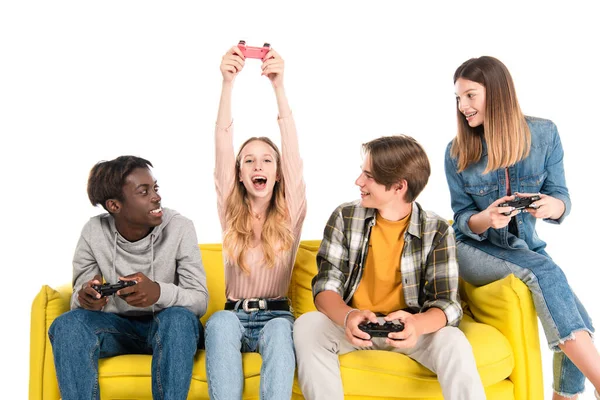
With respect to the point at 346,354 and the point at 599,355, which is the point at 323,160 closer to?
the point at 346,354

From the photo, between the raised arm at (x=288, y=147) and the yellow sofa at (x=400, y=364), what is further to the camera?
the raised arm at (x=288, y=147)

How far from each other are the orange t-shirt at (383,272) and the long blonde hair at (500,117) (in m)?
0.51

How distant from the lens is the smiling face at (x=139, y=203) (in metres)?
3.13

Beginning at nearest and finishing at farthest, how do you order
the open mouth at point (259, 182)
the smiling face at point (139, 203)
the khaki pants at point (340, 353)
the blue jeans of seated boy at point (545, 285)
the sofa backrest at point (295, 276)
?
the khaki pants at point (340, 353), the blue jeans of seated boy at point (545, 285), the smiling face at point (139, 203), the open mouth at point (259, 182), the sofa backrest at point (295, 276)

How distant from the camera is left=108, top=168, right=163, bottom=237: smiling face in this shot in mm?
3129

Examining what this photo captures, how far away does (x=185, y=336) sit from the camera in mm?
2854

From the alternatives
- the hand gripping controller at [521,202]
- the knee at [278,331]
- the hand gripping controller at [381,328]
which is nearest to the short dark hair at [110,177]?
the knee at [278,331]

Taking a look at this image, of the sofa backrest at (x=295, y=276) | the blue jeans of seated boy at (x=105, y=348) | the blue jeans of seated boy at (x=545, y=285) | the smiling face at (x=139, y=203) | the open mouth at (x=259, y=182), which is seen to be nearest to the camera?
the blue jeans of seated boy at (x=105, y=348)

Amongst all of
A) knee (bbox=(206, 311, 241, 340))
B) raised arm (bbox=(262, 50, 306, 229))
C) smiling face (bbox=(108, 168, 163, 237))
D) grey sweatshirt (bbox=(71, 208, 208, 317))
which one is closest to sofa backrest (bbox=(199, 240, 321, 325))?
raised arm (bbox=(262, 50, 306, 229))

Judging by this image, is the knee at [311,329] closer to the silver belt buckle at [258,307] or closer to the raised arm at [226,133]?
the silver belt buckle at [258,307]

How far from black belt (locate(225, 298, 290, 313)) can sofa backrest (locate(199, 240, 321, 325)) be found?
0.34 metres

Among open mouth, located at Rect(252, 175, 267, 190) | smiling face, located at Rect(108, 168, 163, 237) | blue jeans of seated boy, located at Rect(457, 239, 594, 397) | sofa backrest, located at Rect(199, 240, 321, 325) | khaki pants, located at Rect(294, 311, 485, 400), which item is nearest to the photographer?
khaki pants, located at Rect(294, 311, 485, 400)

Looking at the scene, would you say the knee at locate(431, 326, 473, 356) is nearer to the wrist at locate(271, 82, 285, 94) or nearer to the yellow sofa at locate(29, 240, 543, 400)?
the yellow sofa at locate(29, 240, 543, 400)

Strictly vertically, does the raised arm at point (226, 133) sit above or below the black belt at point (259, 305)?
above
